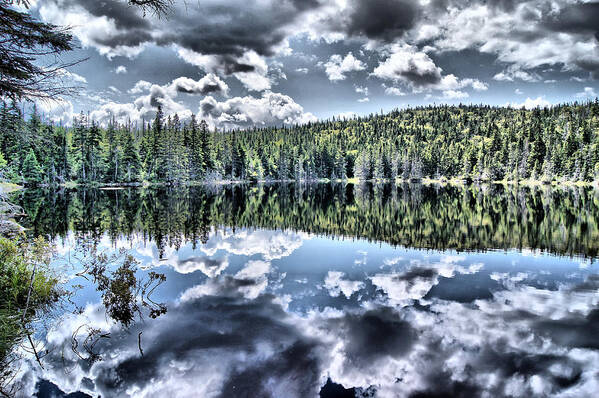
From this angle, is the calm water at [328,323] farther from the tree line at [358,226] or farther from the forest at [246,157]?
the forest at [246,157]

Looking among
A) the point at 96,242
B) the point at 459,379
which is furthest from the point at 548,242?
the point at 96,242

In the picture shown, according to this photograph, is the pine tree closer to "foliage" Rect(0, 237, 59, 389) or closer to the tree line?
the tree line

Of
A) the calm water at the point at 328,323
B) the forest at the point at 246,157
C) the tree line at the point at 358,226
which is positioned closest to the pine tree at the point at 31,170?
the forest at the point at 246,157

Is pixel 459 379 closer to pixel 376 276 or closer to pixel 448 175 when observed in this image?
pixel 376 276

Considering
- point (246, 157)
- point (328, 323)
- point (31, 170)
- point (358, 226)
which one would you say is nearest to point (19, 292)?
point (328, 323)

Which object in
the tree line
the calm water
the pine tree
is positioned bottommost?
the calm water

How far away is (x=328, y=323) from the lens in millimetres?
8914

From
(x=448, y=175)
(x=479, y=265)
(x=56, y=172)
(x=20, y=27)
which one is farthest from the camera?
(x=448, y=175)

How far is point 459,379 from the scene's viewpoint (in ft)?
21.4

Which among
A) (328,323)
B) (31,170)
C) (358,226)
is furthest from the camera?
(31,170)

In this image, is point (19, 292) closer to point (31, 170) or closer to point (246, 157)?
point (31, 170)

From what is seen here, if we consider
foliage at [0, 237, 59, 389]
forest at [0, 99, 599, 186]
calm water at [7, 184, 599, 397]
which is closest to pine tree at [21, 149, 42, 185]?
forest at [0, 99, 599, 186]

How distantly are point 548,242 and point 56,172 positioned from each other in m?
85.1

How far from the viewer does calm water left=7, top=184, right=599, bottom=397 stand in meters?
6.42
